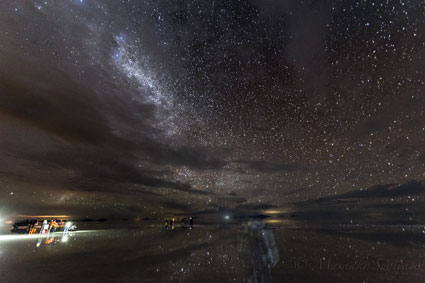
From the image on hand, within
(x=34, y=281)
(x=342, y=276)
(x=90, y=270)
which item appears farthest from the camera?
(x=90, y=270)

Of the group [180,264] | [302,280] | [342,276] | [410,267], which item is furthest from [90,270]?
[410,267]

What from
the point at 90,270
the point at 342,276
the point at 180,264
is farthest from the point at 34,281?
the point at 342,276

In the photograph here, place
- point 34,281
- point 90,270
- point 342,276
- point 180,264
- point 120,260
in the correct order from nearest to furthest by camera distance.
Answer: point 34,281 < point 342,276 < point 90,270 < point 180,264 < point 120,260

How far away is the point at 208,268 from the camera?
865 centimetres

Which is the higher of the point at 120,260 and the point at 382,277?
the point at 120,260

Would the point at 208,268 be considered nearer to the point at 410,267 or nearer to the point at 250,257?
the point at 250,257

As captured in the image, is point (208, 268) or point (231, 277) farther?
point (208, 268)

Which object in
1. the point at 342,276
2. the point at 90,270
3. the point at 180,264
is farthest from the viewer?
the point at 180,264

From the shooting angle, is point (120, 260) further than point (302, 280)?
Yes

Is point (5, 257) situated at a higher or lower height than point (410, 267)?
higher

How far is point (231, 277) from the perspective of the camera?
24.0 feet

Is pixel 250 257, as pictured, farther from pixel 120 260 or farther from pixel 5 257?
pixel 5 257

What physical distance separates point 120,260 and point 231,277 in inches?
228

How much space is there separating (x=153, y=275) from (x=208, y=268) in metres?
2.21
